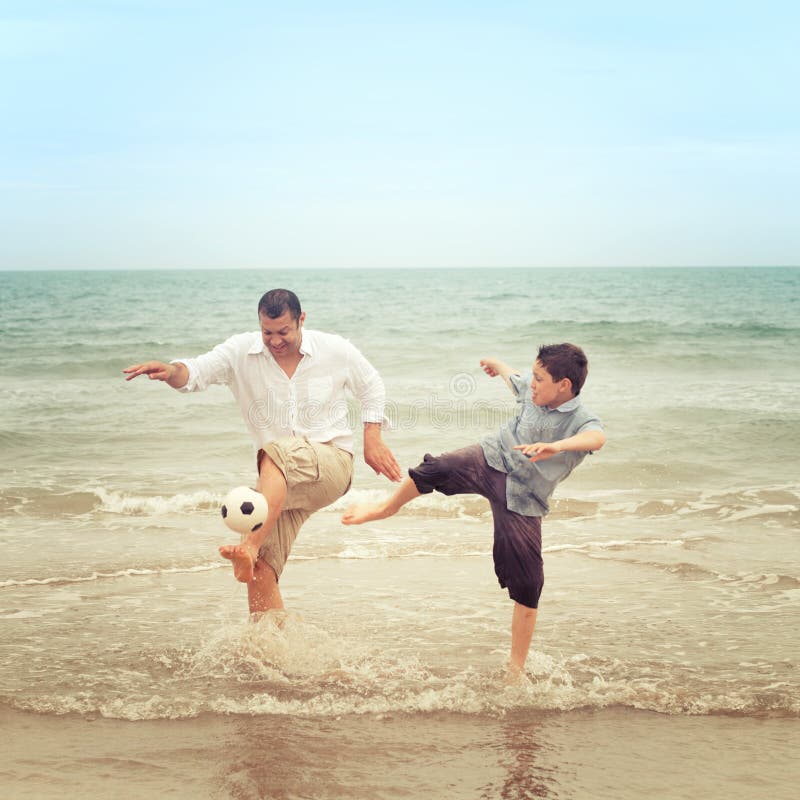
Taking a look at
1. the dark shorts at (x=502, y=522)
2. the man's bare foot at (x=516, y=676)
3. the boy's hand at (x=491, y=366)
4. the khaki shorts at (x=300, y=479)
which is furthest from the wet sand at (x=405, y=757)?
the boy's hand at (x=491, y=366)

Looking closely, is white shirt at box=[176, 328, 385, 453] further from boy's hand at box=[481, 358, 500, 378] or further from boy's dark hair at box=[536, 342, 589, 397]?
boy's dark hair at box=[536, 342, 589, 397]

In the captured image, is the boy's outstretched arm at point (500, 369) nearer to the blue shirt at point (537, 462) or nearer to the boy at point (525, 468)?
the boy at point (525, 468)

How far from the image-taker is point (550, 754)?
438 centimetres

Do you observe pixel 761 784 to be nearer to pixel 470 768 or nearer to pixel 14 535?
pixel 470 768

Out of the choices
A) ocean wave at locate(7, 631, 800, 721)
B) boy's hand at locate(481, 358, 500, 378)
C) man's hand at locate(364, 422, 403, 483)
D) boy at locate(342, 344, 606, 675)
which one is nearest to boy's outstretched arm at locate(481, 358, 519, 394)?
boy's hand at locate(481, 358, 500, 378)

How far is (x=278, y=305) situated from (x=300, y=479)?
957 millimetres

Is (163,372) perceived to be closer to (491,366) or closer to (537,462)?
(491,366)

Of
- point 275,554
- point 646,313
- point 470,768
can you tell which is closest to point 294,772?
point 470,768

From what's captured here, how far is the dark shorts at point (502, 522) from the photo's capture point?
498cm

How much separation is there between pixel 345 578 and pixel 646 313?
39.3 meters

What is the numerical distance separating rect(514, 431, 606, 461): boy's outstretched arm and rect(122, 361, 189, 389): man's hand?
190 centimetres

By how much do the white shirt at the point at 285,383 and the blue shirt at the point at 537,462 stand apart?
1.03m

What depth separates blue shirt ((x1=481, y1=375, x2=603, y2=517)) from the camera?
492 centimetres

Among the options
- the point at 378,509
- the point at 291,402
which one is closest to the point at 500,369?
the point at 378,509
